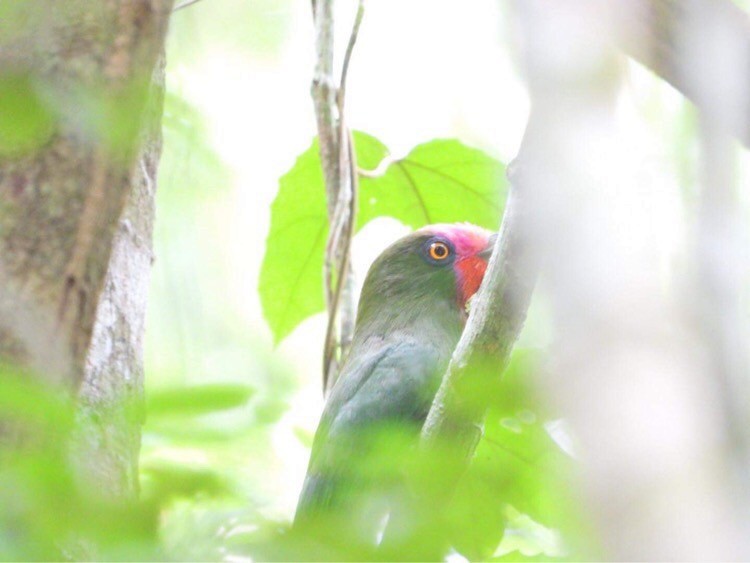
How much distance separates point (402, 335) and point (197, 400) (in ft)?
8.87

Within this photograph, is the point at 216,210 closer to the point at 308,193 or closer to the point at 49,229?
the point at 308,193

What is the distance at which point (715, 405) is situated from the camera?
0.81 metres

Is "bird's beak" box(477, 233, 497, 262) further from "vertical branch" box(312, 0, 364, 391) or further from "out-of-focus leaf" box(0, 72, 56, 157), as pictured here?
"out-of-focus leaf" box(0, 72, 56, 157)

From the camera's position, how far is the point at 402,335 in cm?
401

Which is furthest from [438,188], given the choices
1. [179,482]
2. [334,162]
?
[179,482]

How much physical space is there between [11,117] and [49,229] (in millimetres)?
521

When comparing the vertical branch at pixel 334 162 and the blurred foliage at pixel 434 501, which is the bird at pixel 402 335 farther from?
the blurred foliage at pixel 434 501

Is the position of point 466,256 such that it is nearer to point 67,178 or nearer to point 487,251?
point 487,251

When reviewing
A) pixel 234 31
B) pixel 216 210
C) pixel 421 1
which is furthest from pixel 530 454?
pixel 421 1

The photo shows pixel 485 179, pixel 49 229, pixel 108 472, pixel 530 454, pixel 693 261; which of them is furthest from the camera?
pixel 485 179

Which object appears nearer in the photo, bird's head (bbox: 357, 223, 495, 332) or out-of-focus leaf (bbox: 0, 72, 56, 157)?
out-of-focus leaf (bbox: 0, 72, 56, 157)

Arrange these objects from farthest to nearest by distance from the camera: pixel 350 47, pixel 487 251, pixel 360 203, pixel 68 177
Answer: pixel 360 203 < pixel 487 251 < pixel 350 47 < pixel 68 177

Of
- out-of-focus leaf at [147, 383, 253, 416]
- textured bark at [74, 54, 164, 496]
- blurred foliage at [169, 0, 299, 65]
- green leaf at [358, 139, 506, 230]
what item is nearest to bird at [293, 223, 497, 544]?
green leaf at [358, 139, 506, 230]

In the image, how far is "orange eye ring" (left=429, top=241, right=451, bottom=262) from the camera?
4.24m
